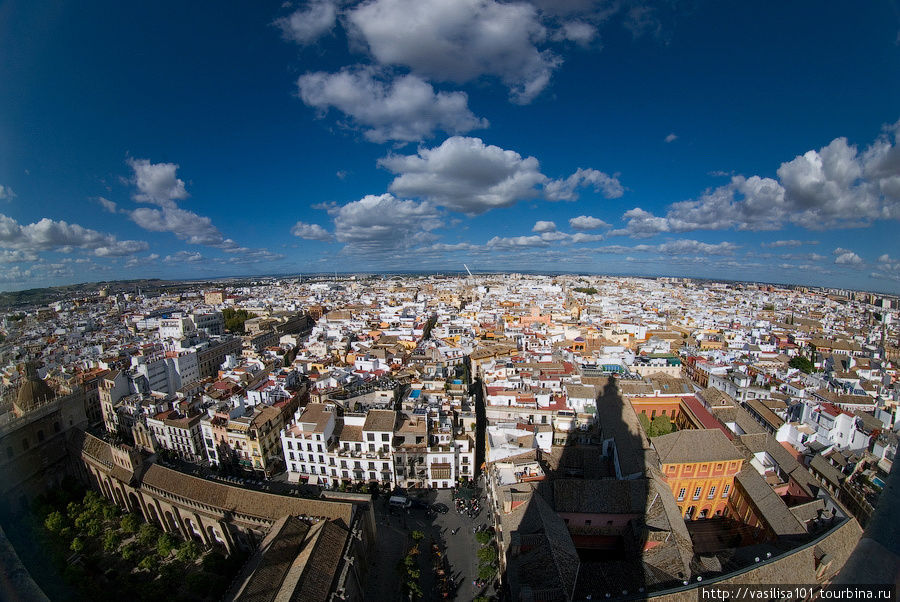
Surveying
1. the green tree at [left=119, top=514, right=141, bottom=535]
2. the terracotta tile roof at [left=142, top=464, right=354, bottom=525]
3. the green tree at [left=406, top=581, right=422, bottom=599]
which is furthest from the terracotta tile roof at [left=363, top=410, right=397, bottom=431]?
the green tree at [left=119, top=514, right=141, bottom=535]

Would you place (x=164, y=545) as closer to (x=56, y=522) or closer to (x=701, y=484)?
(x=56, y=522)

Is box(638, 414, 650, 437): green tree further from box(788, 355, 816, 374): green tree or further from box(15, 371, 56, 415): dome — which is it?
box(15, 371, 56, 415): dome

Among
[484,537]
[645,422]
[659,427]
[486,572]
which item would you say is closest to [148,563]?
[486,572]

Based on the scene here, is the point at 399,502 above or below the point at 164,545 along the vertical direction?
below

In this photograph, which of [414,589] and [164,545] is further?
[164,545]

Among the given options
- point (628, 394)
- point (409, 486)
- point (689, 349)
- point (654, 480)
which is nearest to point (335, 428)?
point (409, 486)
